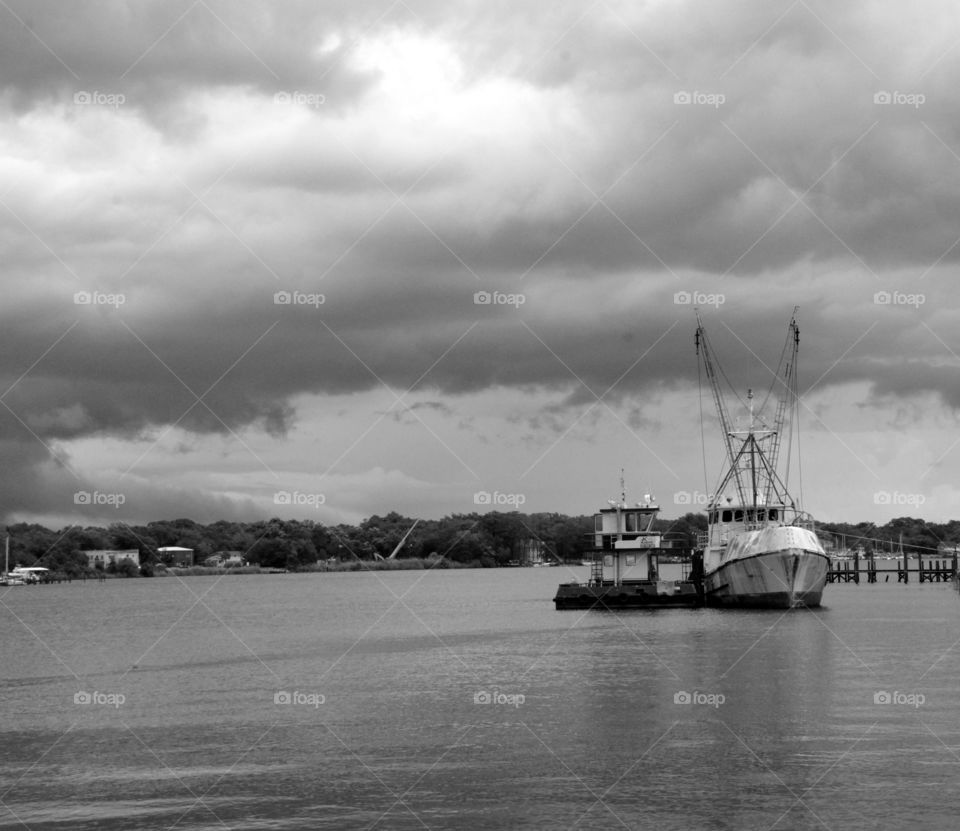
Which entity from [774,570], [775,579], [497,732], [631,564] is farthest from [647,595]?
[497,732]

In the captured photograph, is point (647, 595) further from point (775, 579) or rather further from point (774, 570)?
point (774, 570)

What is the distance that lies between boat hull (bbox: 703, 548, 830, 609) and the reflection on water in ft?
37.6

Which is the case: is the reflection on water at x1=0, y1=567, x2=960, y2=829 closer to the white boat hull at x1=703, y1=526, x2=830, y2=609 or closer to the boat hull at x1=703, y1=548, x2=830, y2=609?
the white boat hull at x1=703, y1=526, x2=830, y2=609

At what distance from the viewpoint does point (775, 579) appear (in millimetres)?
103938

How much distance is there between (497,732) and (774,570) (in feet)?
207

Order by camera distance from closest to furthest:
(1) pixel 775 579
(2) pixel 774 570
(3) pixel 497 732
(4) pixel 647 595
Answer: (3) pixel 497 732
(2) pixel 774 570
(1) pixel 775 579
(4) pixel 647 595

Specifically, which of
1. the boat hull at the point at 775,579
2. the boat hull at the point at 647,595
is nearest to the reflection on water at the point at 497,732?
the boat hull at the point at 775,579

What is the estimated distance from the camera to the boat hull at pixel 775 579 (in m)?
103

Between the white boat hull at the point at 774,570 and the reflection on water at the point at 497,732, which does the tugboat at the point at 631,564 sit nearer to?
the white boat hull at the point at 774,570

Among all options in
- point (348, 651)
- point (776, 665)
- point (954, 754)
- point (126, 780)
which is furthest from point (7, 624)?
point (954, 754)

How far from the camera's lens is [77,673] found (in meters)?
72.1

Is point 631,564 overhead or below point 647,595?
overhead

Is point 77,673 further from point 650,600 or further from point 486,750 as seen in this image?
point 650,600

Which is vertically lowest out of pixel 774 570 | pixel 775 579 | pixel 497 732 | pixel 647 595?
pixel 497 732
